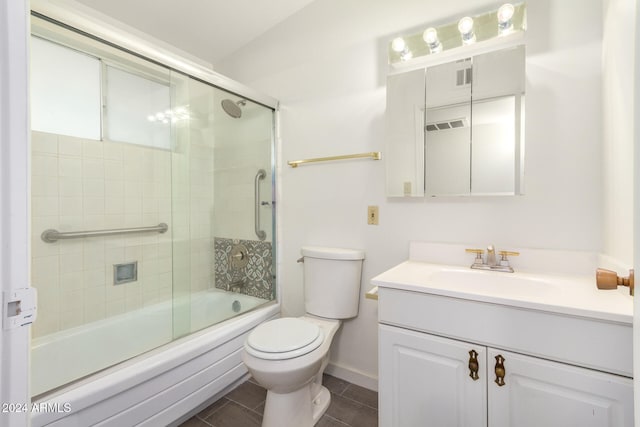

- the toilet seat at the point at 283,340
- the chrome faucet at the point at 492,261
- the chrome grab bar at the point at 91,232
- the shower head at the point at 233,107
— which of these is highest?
the shower head at the point at 233,107

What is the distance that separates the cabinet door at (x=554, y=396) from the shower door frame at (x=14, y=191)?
1257 millimetres

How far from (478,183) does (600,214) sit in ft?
1.55

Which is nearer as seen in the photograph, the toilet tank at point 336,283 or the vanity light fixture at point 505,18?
the vanity light fixture at point 505,18

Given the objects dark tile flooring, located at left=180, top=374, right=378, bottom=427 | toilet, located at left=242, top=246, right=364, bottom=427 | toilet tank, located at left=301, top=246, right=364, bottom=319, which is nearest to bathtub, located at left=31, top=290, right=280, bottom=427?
dark tile flooring, located at left=180, top=374, right=378, bottom=427

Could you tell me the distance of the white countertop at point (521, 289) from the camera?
0.88 meters

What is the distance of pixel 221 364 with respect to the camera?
65.5 inches

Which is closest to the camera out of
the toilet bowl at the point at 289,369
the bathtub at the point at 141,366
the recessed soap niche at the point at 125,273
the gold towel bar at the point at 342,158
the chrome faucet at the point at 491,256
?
the bathtub at the point at 141,366

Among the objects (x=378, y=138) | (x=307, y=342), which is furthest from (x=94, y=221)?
(x=378, y=138)

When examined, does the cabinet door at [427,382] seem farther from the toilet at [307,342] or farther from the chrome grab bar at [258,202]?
the chrome grab bar at [258,202]

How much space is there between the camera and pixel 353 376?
72.4 inches

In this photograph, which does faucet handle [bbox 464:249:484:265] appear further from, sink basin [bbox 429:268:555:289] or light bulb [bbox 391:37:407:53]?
light bulb [bbox 391:37:407:53]

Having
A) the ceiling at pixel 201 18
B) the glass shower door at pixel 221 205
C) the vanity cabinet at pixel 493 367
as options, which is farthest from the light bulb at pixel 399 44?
the vanity cabinet at pixel 493 367

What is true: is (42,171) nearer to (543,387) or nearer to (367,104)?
(367,104)

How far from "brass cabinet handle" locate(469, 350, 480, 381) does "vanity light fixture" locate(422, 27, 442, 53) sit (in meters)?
1.41
